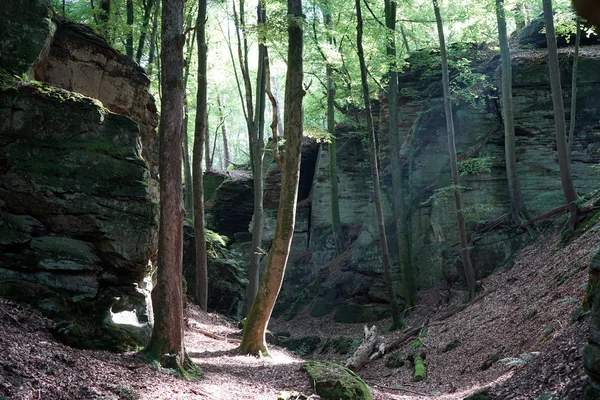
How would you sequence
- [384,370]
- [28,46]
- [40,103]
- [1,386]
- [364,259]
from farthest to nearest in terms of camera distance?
[364,259] → [384,370] → [28,46] → [40,103] → [1,386]

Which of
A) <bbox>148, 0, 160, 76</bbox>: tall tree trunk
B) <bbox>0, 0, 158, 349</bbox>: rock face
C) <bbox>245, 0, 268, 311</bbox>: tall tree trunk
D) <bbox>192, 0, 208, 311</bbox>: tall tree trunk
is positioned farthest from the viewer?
<bbox>148, 0, 160, 76</bbox>: tall tree trunk

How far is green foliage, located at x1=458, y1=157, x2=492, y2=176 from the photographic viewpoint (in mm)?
17078

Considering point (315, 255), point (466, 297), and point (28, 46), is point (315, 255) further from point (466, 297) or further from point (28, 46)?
point (28, 46)

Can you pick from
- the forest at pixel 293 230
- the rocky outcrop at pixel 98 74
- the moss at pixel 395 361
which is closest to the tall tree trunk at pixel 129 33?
the forest at pixel 293 230

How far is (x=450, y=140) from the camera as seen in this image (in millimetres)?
15703

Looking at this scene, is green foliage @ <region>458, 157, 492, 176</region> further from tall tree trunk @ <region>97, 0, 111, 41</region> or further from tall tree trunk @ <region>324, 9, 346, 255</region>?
tall tree trunk @ <region>97, 0, 111, 41</region>

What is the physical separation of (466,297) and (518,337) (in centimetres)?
603

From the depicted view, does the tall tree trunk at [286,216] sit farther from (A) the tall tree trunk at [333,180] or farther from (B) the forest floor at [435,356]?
(A) the tall tree trunk at [333,180]

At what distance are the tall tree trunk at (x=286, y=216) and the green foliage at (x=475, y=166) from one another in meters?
8.63

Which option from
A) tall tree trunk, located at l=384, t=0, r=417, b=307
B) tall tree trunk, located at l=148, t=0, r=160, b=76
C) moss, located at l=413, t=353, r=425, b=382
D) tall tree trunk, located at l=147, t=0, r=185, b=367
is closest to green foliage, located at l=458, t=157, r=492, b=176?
tall tree trunk, located at l=384, t=0, r=417, b=307

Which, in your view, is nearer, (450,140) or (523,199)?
(450,140)

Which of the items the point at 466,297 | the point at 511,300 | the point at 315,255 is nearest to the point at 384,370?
the point at 511,300

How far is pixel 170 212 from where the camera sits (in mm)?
7824

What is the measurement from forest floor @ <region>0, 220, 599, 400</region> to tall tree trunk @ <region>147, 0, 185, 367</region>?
0.51m
